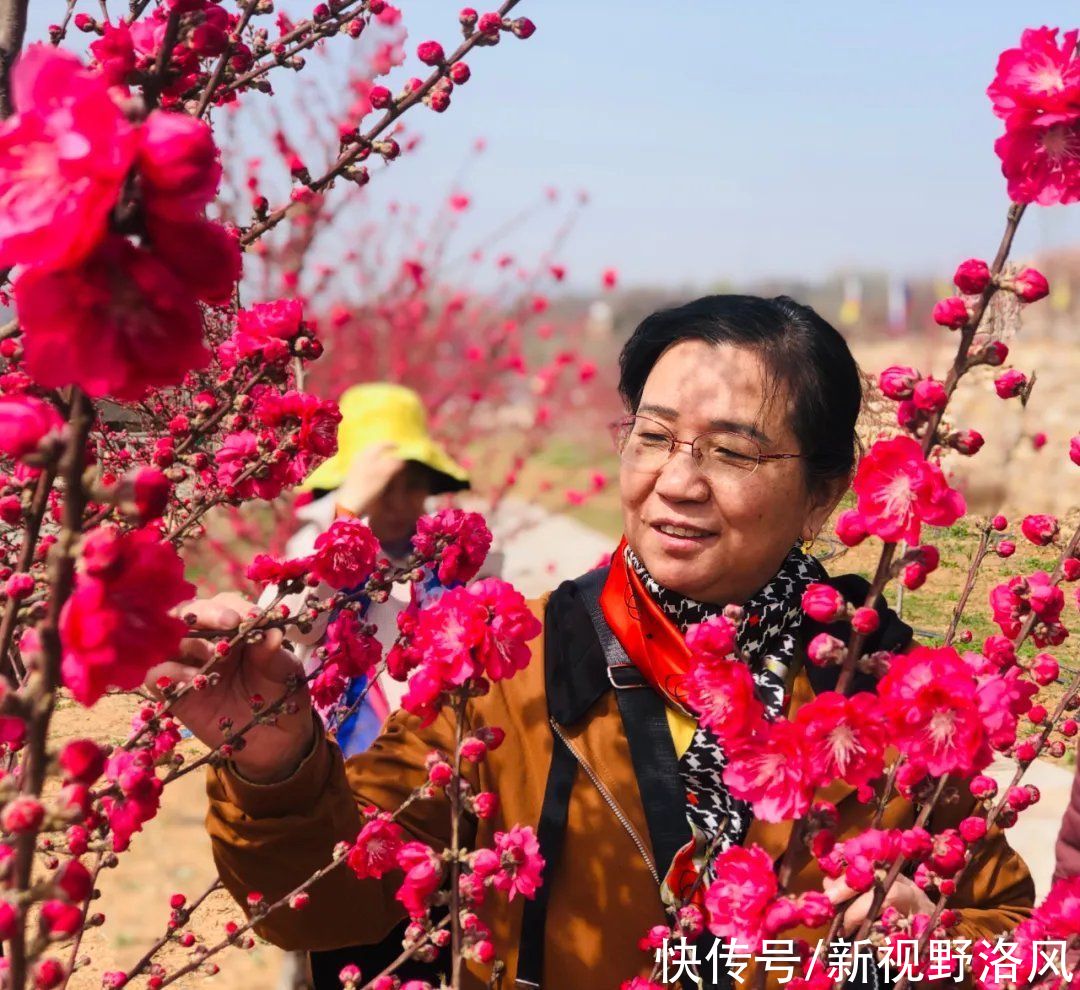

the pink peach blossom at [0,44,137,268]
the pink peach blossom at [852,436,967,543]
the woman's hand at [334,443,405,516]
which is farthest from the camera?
the woman's hand at [334,443,405,516]

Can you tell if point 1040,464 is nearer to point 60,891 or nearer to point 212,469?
point 212,469

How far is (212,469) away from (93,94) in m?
1.40

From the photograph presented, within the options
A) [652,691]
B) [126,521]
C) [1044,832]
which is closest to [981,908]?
[652,691]

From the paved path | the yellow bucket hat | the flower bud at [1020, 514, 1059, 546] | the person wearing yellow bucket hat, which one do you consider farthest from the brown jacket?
the yellow bucket hat

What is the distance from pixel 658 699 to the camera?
1.98 meters

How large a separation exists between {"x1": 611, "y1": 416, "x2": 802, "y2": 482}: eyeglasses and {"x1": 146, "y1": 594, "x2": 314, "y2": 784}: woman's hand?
68cm

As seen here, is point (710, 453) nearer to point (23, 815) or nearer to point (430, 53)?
point (430, 53)

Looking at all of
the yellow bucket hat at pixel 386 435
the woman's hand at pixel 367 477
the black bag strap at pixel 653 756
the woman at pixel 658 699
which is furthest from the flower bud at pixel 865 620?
the yellow bucket hat at pixel 386 435

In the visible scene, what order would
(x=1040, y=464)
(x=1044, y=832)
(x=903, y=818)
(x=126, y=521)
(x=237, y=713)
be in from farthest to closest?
1. (x=1044, y=832)
2. (x=1040, y=464)
3. (x=903, y=818)
4. (x=237, y=713)
5. (x=126, y=521)

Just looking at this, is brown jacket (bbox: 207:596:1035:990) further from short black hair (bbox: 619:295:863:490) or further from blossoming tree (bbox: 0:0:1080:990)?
short black hair (bbox: 619:295:863:490)

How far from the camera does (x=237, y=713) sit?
1.58m

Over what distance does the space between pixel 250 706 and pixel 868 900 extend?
823 millimetres

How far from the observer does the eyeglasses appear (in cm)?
190

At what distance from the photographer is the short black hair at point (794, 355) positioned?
198 centimetres
